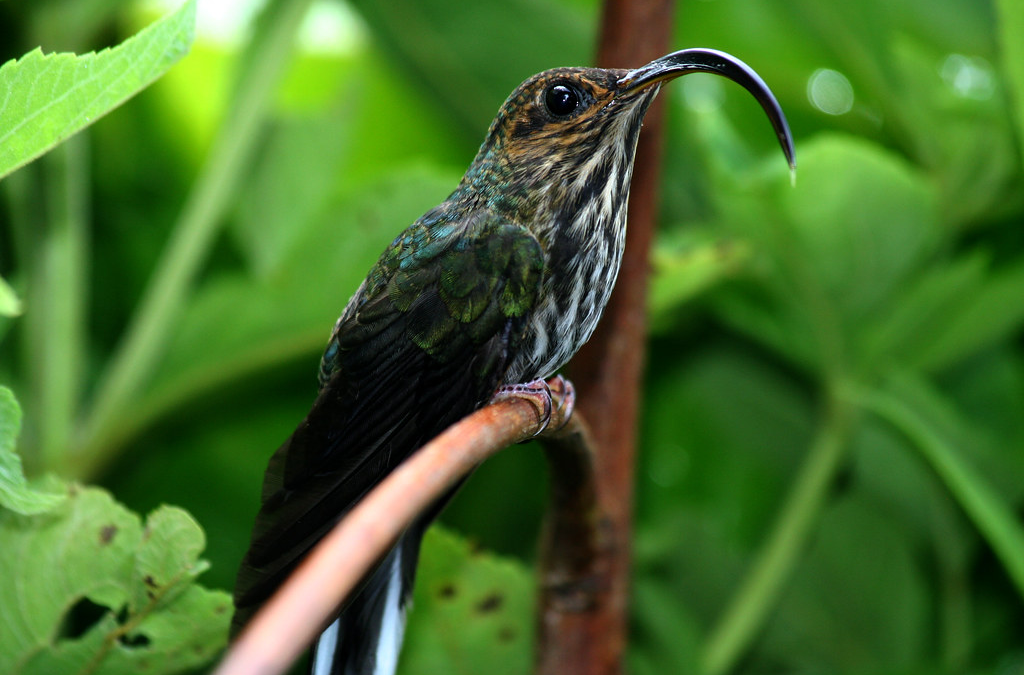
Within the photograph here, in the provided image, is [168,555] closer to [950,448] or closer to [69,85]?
[69,85]

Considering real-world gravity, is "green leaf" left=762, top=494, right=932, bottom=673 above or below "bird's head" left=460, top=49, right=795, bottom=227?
below

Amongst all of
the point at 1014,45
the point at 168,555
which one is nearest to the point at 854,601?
the point at 1014,45

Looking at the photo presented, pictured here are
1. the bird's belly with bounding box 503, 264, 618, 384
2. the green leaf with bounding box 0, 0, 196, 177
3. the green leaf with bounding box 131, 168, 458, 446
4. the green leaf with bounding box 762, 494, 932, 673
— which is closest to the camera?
the green leaf with bounding box 0, 0, 196, 177

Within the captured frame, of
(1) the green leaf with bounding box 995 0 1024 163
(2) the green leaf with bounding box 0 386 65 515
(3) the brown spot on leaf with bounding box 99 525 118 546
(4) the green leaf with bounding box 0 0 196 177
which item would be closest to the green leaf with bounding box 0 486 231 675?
(3) the brown spot on leaf with bounding box 99 525 118 546

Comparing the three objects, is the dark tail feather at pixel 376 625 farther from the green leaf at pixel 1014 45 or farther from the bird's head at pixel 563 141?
the green leaf at pixel 1014 45

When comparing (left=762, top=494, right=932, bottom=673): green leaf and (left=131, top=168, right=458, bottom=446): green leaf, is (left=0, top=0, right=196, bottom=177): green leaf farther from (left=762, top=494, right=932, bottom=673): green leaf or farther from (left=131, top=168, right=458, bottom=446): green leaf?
(left=762, top=494, right=932, bottom=673): green leaf

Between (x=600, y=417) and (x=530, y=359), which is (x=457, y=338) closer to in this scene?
(x=530, y=359)

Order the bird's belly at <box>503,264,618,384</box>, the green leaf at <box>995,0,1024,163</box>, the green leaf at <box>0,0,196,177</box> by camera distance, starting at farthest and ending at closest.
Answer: the green leaf at <box>995,0,1024,163</box> < the bird's belly at <box>503,264,618,384</box> < the green leaf at <box>0,0,196,177</box>
